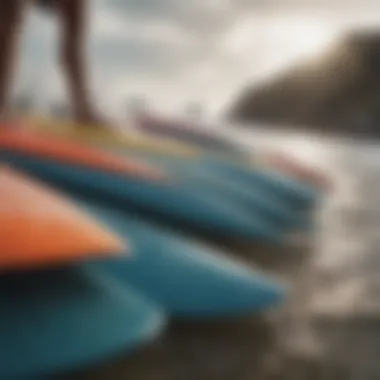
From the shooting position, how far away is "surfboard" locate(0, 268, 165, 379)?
0.88 metres

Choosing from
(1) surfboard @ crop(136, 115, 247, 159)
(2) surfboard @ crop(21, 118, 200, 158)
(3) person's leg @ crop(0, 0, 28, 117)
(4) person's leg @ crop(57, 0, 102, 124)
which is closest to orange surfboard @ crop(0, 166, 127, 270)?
(3) person's leg @ crop(0, 0, 28, 117)

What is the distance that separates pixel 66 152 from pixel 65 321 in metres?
0.60

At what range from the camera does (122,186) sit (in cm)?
150

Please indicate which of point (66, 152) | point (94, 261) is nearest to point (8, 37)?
point (66, 152)

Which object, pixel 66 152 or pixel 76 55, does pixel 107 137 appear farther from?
pixel 66 152

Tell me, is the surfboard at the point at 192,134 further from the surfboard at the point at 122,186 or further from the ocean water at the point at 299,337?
the surfboard at the point at 122,186

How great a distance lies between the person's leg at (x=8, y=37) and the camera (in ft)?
4.94

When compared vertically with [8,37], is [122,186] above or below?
below

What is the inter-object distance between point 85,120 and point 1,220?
42.8 inches

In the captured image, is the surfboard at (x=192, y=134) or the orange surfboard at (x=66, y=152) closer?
the orange surfboard at (x=66, y=152)

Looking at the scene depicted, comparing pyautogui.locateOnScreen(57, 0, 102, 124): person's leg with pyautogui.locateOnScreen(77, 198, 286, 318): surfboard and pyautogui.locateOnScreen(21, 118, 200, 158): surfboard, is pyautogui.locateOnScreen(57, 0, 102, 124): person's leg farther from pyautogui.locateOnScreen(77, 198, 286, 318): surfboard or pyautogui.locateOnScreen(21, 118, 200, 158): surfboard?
pyautogui.locateOnScreen(77, 198, 286, 318): surfboard

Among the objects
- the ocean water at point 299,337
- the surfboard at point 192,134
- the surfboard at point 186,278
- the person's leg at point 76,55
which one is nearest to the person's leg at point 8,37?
the person's leg at point 76,55

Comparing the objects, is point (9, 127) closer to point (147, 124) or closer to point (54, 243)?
point (54, 243)

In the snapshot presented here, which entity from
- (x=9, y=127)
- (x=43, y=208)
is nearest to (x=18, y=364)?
(x=43, y=208)
